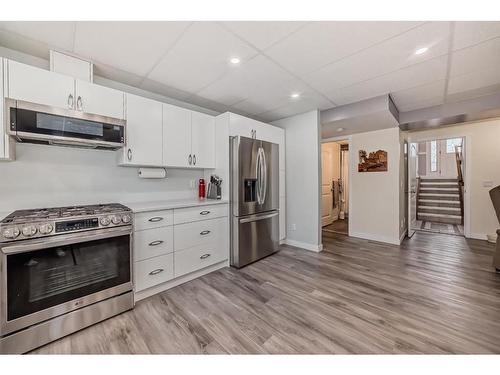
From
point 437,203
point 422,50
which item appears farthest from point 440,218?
point 422,50

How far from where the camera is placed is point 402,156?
13.5ft

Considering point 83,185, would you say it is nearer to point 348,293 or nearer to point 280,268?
point 280,268

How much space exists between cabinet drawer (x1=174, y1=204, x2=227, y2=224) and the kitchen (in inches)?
0.6

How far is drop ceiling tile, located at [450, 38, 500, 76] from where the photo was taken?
1.89m

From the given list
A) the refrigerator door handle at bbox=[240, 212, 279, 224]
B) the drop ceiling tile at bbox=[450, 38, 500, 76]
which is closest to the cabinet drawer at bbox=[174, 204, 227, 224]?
the refrigerator door handle at bbox=[240, 212, 279, 224]

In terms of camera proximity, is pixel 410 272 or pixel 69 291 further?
pixel 410 272

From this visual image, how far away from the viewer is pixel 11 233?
1.42m

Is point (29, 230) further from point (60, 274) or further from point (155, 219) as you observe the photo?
point (155, 219)

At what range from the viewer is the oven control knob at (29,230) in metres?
1.46

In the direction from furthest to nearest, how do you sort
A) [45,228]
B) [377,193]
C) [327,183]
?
[327,183] → [377,193] → [45,228]

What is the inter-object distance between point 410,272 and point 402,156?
2.41 m

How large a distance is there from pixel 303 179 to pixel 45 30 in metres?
3.44

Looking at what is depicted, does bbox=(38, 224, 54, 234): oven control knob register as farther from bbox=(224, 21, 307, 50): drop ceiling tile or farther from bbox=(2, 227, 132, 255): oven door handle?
bbox=(224, 21, 307, 50): drop ceiling tile
